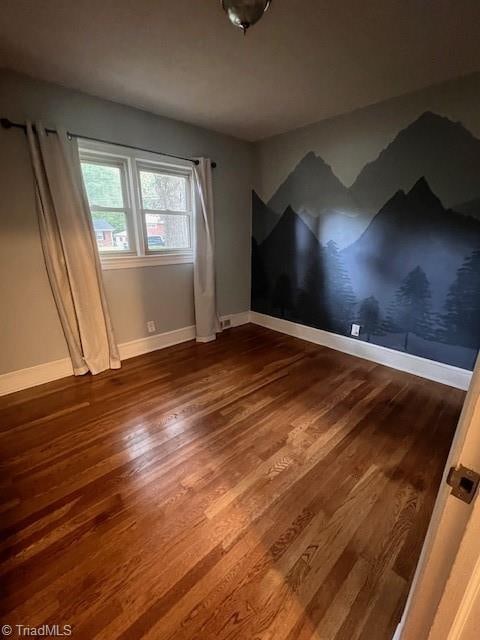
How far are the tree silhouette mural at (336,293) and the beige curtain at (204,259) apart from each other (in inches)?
51.6

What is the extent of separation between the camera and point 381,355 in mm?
2941

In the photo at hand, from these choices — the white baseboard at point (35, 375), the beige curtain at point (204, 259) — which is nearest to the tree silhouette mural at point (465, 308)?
the beige curtain at point (204, 259)

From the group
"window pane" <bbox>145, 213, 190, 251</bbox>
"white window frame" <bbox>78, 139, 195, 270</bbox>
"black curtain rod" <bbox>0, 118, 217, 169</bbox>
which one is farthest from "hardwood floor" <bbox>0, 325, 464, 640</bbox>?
"black curtain rod" <bbox>0, 118, 217, 169</bbox>

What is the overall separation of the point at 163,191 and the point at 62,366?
6.64 ft

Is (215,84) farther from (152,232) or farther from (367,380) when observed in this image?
(367,380)

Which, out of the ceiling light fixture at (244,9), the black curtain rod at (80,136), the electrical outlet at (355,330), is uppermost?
the ceiling light fixture at (244,9)

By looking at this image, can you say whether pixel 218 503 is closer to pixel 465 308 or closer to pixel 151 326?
pixel 151 326

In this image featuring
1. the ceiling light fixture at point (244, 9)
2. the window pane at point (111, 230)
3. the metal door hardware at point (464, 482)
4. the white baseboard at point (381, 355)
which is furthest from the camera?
the window pane at point (111, 230)

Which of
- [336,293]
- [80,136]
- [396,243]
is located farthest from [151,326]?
[396,243]

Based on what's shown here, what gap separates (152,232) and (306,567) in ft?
9.71

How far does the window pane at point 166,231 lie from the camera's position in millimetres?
3031

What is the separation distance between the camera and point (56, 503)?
1438mm

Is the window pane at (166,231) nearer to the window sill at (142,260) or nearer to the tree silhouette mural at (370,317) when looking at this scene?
the window sill at (142,260)

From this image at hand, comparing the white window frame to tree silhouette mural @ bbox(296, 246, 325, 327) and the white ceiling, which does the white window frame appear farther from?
tree silhouette mural @ bbox(296, 246, 325, 327)
